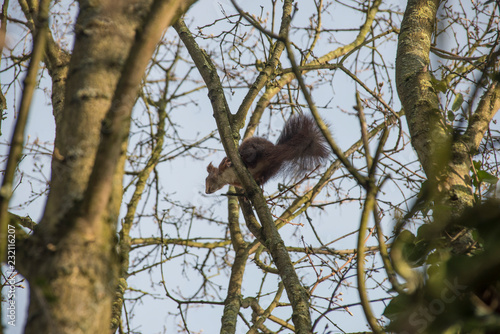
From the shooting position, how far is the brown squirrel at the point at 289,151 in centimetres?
398

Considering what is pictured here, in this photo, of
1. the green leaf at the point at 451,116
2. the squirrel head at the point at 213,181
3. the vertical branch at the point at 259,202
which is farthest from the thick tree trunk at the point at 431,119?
the squirrel head at the point at 213,181

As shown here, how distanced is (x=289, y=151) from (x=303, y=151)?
0.12 m

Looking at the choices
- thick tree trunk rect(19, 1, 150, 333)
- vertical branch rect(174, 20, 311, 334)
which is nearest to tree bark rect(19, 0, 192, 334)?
thick tree trunk rect(19, 1, 150, 333)

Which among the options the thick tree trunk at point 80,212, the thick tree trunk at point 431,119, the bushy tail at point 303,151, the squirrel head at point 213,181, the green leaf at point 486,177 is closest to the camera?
the thick tree trunk at point 80,212

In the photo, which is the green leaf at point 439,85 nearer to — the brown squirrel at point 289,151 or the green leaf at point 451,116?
the green leaf at point 451,116

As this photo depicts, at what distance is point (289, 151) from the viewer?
400 centimetres

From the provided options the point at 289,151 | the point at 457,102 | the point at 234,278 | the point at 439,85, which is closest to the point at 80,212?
the point at 439,85

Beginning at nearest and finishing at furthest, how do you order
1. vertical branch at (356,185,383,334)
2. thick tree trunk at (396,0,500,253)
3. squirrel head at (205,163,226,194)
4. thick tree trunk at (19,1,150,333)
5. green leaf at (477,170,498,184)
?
thick tree trunk at (19,1,150,333) → vertical branch at (356,185,383,334) → thick tree trunk at (396,0,500,253) → green leaf at (477,170,498,184) → squirrel head at (205,163,226,194)

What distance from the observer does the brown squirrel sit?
157 inches

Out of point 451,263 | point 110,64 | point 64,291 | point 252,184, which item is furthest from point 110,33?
point 252,184

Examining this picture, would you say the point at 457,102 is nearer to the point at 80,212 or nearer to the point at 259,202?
the point at 259,202

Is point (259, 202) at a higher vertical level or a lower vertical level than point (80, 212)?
higher

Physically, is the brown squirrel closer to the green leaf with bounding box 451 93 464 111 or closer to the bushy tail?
the bushy tail

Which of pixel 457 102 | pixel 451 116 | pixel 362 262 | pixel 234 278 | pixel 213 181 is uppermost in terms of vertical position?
pixel 213 181
